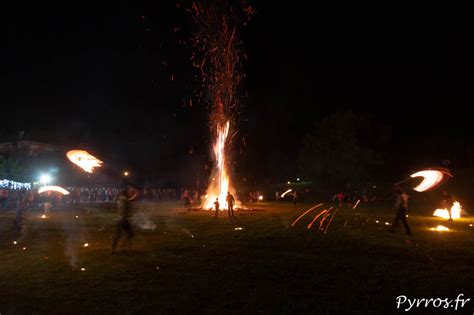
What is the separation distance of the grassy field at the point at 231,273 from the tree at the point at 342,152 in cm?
4825

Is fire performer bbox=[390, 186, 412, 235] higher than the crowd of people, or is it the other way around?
the crowd of people

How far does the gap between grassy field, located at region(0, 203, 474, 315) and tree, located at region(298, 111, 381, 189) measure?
1900 inches

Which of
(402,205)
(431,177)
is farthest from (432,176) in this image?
(402,205)

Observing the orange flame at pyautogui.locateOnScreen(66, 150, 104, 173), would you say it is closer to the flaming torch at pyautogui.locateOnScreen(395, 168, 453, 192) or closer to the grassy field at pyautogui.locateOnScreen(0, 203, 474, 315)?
the grassy field at pyautogui.locateOnScreen(0, 203, 474, 315)

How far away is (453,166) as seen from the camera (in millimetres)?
58562

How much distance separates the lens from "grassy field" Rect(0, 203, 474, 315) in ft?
27.1

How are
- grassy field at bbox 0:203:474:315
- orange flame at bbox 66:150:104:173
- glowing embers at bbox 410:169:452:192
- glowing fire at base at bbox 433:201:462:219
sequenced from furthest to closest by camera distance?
glowing fire at base at bbox 433:201:462:219 < glowing embers at bbox 410:169:452:192 < orange flame at bbox 66:150:104:173 < grassy field at bbox 0:203:474:315

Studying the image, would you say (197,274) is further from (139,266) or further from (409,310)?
(409,310)

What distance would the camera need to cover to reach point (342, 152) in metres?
67.6

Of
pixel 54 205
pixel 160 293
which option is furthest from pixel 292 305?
pixel 54 205

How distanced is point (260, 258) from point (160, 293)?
475 centimetres

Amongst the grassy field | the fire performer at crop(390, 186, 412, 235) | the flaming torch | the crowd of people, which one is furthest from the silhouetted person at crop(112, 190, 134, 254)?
the crowd of people

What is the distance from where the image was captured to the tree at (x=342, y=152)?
65875mm

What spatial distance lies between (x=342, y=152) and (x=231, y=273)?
2336 inches
